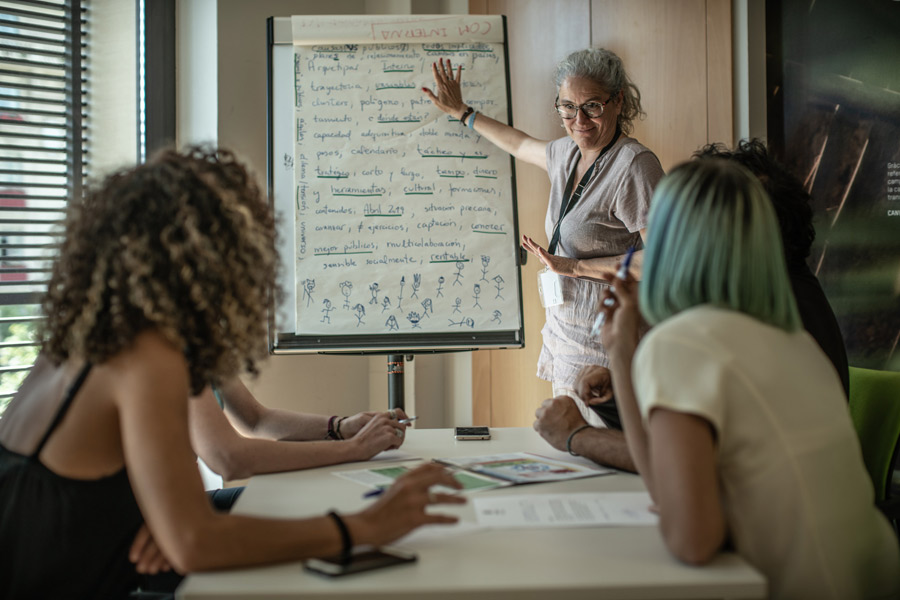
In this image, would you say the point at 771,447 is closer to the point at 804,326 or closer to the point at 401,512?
the point at 401,512

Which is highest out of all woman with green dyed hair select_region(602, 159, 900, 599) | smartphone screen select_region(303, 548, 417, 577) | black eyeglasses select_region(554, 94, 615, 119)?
black eyeglasses select_region(554, 94, 615, 119)

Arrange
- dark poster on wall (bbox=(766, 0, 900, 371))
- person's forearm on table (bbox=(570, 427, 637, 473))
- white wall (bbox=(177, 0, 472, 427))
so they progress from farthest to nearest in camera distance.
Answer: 1. white wall (bbox=(177, 0, 472, 427))
2. dark poster on wall (bbox=(766, 0, 900, 371))
3. person's forearm on table (bbox=(570, 427, 637, 473))

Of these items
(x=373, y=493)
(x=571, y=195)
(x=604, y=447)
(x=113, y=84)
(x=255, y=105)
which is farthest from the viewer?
(x=255, y=105)

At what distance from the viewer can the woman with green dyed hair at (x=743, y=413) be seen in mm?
1084

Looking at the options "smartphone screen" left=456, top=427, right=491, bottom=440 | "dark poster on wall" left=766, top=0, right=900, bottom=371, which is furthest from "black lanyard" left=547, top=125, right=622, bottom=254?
"smartphone screen" left=456, top=427, right=491, bottom=440

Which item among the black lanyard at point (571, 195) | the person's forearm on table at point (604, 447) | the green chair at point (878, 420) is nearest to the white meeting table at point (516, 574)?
the person's forearm on table at point (604, 447)

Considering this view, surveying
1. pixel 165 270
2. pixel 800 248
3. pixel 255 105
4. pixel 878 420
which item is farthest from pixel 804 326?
pixel 255 105

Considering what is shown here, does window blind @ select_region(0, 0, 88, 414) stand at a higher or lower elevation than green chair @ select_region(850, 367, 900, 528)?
higher

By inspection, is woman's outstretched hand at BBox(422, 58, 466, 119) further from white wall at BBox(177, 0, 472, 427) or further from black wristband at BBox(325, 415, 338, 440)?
black wristband at BBox(325, 415, 338, 440)

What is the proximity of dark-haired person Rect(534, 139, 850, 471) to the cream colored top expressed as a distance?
51 cm

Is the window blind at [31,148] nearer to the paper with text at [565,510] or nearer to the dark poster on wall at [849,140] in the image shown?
the paper with text at [565,510]

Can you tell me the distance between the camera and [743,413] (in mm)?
1102

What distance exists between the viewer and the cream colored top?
1.10 metres

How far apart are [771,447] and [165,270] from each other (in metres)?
0.94
